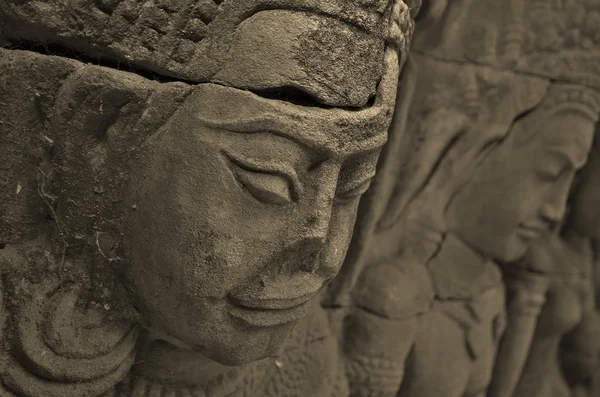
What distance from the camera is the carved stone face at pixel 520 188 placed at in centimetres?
167

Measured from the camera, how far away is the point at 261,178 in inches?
35.9

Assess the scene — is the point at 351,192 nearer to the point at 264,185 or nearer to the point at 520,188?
the point at 264,185

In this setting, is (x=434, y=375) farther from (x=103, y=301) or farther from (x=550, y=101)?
(x=103, y=301)

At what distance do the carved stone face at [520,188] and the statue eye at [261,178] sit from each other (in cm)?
94

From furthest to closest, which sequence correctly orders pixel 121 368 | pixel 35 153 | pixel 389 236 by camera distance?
pixel 389 236
pixel 121 368
pixel 35 153

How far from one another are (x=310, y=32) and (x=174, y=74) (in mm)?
205

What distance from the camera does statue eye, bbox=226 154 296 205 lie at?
0.90 meters

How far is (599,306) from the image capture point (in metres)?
2.03

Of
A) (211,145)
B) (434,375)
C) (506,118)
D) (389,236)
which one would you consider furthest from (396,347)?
(211,145)

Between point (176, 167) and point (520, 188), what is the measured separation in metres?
1.08

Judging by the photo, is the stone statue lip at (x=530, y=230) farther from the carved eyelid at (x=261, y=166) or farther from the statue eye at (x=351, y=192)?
the carved eyelid at (x=261, y=166)

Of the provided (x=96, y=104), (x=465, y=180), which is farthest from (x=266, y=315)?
(x=465, y=180)

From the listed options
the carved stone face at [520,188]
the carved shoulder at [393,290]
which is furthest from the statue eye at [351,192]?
the carved stone face at [520,188]

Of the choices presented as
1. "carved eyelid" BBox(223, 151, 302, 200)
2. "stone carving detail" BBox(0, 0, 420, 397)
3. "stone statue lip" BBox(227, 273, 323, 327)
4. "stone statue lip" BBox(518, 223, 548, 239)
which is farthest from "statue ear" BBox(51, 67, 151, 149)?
"stone statue lip" BBox(518, 223, 548, 239)
